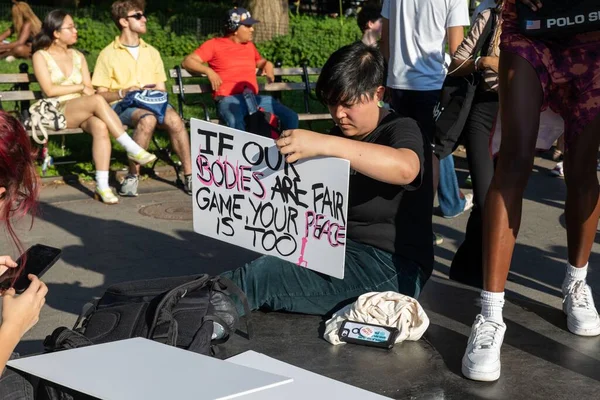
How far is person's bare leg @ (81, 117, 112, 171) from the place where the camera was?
7.55 metres

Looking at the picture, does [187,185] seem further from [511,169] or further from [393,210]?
[511,169]

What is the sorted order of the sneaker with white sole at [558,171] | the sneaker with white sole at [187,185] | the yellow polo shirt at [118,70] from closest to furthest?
the sneaker with white sole at [187,185], the yellow polo shirt at [118,70], the sneaker with white sole at [558,171]

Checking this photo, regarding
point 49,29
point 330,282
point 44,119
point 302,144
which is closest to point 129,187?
point 44,119

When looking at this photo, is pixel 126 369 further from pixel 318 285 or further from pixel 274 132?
pixel 274 132

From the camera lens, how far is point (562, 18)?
3.63 meters

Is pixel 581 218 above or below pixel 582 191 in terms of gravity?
below

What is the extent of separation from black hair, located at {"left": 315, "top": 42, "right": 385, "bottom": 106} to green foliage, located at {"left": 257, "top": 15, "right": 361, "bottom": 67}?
13060 mm

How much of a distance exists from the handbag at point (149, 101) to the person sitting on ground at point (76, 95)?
13.4 inches

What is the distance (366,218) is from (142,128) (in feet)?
14.0

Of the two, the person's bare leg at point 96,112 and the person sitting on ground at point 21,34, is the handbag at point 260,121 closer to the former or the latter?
the person's bare leg at point 96,112

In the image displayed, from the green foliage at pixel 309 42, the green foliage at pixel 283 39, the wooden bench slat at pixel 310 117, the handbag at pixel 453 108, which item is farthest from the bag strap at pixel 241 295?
the green foliage at pixel 309 42

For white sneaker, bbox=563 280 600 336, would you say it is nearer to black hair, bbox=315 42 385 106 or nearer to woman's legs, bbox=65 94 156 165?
black hair, bbox=315 42 385 106

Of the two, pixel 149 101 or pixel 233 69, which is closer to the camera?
pixel 149 101

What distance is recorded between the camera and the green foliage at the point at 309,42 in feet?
58.5
